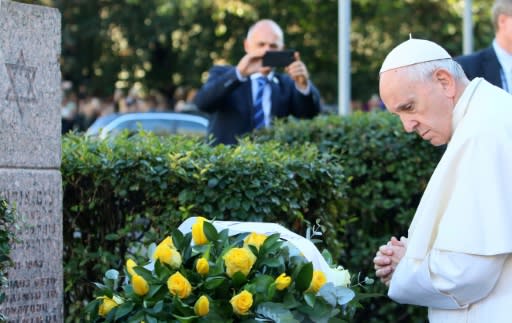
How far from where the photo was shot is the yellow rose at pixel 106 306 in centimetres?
406

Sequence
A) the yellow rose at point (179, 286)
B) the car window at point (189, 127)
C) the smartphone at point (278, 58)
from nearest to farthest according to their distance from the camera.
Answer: the yellow rose at point (179, 286) → the smartphone at point (278, 58) → the car window at point (189, 127)

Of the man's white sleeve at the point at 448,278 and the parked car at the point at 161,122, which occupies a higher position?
the parked car at the point at 161,122

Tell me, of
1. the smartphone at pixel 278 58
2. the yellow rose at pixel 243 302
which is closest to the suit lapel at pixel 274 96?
the smartphone at pixel 278 58

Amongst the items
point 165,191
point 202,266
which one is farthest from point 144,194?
point 202,266

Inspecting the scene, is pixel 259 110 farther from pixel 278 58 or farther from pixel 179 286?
pixel 179 286

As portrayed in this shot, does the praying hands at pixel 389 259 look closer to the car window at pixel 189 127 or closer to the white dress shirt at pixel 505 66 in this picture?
the white dress shirt at pixel 505 66

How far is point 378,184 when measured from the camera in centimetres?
687

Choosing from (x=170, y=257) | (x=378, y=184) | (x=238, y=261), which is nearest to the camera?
(x=238, y=261)

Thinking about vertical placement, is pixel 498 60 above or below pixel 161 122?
above

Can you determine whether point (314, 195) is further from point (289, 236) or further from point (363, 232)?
point (289, 236)

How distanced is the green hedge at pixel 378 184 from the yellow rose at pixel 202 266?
3.04m

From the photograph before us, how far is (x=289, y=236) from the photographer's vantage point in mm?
4180

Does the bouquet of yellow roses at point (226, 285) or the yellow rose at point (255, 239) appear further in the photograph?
the yellow rose at point (255, 239)

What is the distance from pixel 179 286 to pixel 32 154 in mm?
1376
